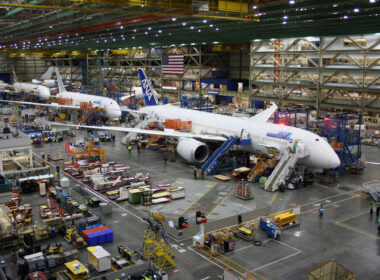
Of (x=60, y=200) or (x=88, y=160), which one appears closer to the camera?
(x=60, y=200)

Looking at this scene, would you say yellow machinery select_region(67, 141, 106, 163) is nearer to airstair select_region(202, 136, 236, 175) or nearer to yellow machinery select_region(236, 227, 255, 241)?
airstair select_region(202, 136, 236, 175)

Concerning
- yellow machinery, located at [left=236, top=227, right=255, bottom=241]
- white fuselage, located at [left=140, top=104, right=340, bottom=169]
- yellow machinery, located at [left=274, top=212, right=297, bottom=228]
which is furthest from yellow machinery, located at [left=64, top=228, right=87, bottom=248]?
white fuselage, located at [left=140, top=104, right=340, bottom=169]

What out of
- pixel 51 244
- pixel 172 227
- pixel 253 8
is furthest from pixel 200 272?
pixel 253 8

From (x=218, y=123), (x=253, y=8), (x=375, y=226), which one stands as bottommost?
(x=375, y=226)

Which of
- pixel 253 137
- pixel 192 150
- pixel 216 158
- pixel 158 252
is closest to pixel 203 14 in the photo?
pixel 253 137

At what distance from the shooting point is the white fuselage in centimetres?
3297

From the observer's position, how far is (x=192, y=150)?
3809cm

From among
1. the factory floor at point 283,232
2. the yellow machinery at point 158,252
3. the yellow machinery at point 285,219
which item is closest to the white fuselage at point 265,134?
the factory floor at point 283,232

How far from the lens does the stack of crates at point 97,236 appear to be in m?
22.6

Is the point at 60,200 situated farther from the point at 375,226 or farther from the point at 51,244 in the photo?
the point at 375,226

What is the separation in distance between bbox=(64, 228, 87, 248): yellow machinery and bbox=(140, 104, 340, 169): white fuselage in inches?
777

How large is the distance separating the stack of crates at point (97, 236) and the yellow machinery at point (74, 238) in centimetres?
35

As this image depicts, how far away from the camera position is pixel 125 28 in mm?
45969

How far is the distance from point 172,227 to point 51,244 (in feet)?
24.1
